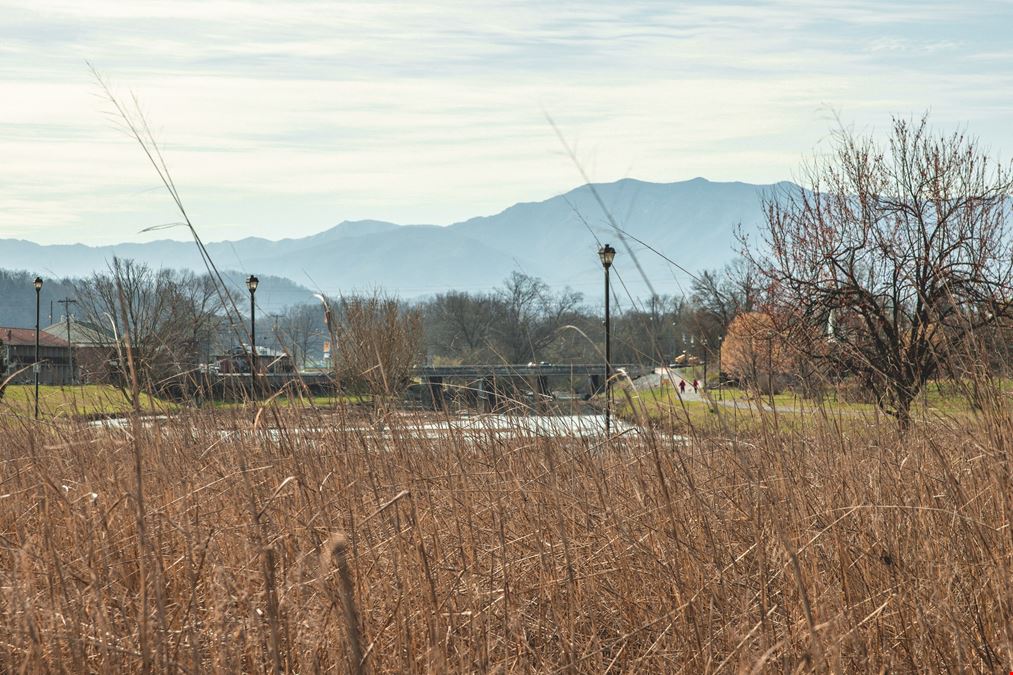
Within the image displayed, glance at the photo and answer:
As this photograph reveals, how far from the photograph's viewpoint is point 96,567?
2.73 metres

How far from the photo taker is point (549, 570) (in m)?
2.76

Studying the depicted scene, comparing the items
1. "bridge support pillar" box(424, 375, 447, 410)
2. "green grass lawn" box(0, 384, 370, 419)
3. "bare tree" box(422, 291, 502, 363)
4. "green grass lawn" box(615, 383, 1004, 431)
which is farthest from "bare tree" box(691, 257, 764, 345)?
"bare tree" box(422, 291, 502, 363)

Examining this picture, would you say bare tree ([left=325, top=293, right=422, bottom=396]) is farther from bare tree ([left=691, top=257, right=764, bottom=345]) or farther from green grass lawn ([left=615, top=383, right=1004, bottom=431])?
bare tree ([left=691, top=257, right=764, bottom=345])

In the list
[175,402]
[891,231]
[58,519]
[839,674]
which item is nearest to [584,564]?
[839,674]

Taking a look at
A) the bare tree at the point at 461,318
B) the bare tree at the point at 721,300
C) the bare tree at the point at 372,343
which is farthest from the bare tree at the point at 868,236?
the bare tree at the point at 461,318

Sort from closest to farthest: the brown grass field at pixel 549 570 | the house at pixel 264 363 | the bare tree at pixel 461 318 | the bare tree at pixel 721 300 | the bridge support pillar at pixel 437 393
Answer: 1. the brown grass field at pixel 549 570
2. the house at pixel 264 363
3. the bridge support pillar at pixel 437 393
4. the bare tree at pixel 721 300
5. the bare tree at pixel 461 318

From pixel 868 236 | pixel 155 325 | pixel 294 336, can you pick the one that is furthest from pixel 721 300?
pixel 155 325

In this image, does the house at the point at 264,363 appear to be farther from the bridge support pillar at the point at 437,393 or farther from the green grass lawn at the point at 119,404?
the bridge support pillar at the point at 437,393

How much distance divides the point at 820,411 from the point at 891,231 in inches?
528

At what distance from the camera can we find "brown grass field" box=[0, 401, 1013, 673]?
2.19 metres

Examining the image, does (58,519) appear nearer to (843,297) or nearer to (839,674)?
(839,674)

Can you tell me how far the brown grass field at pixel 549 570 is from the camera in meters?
2.19

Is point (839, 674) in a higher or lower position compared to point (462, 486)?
lower

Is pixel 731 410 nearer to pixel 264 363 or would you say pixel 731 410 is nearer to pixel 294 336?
pixel 294 336
